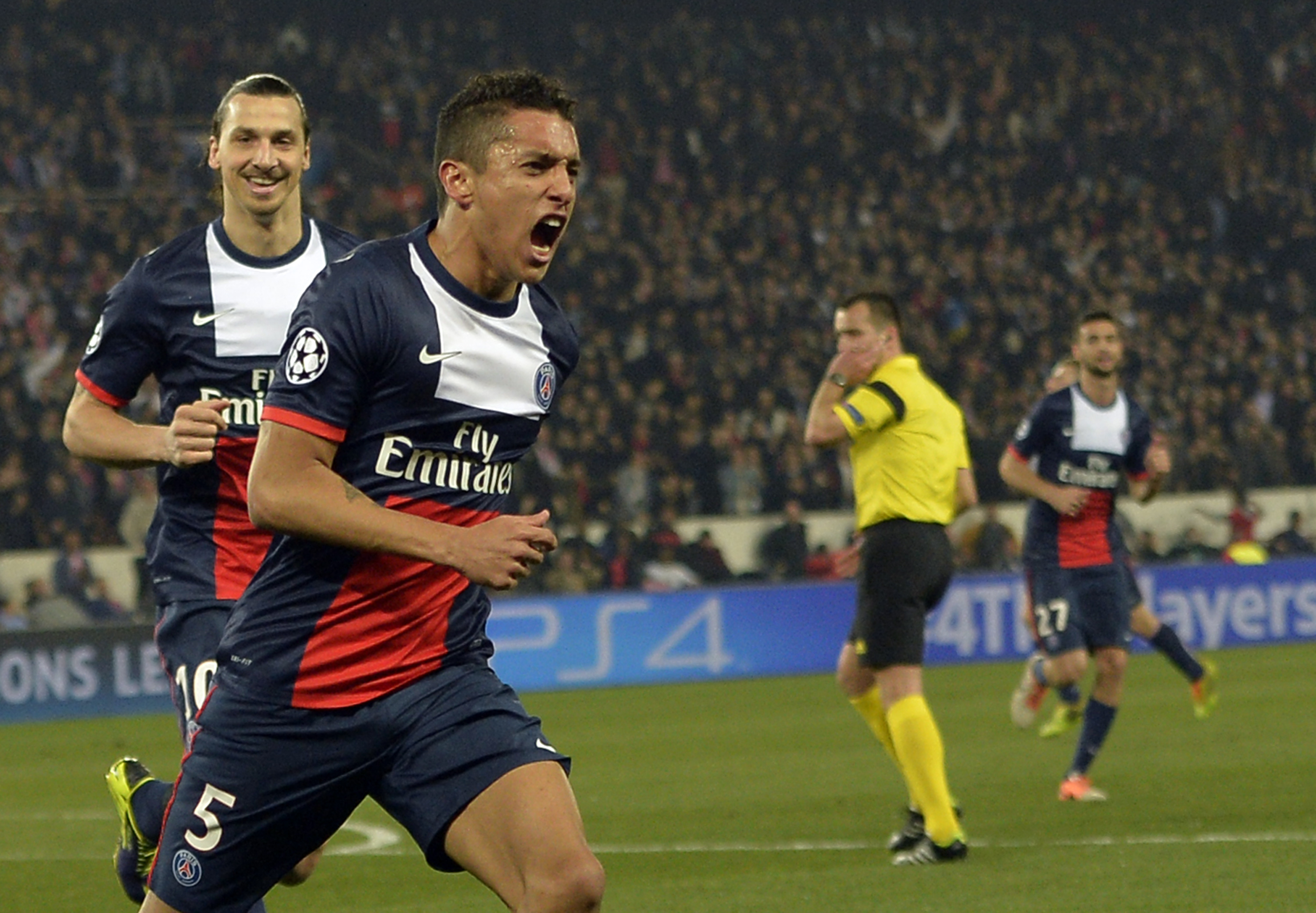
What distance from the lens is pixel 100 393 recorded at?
18.2ft

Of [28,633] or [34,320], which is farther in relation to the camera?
[34,320]

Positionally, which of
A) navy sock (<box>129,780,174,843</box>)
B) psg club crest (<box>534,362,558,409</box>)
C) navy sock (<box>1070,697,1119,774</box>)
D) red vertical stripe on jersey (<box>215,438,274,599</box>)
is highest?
psg club crest (<box>534,362,558,409</box>)

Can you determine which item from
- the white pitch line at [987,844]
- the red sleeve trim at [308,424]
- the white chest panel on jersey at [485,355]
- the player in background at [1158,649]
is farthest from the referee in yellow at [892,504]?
the red sleeve trim at [308,424]

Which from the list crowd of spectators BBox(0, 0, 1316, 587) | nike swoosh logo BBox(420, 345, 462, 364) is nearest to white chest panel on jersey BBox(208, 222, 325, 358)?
nike swoosh logo BBox(420, 345, 462, 364)

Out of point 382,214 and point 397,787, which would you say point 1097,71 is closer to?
point 382,214

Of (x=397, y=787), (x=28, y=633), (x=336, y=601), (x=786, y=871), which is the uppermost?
(x=336, y=601)

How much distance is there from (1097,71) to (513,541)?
28218 mm

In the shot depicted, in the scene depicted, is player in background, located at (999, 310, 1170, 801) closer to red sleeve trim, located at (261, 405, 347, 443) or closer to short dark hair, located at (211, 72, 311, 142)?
short dark hair, located at (211, 72, 311, 142)

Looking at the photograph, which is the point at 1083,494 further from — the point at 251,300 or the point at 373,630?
the point at 373,630

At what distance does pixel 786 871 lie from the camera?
320 inches

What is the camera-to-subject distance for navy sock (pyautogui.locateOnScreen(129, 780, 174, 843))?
5.38m

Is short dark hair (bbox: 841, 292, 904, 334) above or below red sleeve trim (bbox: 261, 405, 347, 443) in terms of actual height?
below

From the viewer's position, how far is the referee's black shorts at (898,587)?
27.8 ft

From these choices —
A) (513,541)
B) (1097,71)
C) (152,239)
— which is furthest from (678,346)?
(513,541)
